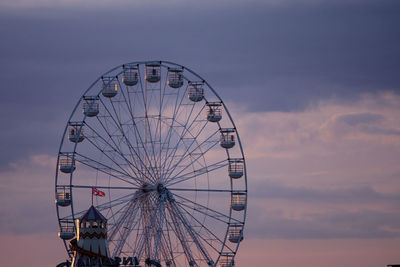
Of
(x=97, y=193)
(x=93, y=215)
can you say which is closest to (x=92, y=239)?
(x=93, y=215)

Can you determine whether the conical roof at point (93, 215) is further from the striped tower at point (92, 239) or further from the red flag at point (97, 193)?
the red flag at point (97, 193)

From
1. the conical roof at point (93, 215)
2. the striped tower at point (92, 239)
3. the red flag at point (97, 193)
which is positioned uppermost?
the red flag at point (97, 193)

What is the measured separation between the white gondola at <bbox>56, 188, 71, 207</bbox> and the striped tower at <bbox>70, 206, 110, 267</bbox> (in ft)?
6.00

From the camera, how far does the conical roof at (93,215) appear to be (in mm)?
184250

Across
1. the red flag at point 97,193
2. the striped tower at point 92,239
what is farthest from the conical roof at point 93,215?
the red flag at point 97,193

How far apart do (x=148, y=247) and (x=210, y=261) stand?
5531mm

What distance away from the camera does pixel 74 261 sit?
184m

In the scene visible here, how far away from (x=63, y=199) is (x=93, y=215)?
2.82 metres

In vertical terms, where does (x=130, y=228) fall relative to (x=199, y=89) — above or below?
below

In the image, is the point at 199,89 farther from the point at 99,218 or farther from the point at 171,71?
the point at 99,218

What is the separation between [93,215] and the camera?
604ft

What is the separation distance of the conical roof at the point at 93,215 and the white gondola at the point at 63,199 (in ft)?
5.93

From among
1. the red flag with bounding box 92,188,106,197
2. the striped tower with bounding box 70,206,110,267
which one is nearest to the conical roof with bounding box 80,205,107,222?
the striped tower with bounding box 70,206,110,267

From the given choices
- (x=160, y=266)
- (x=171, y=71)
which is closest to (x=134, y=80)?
(x=171, y=71)
